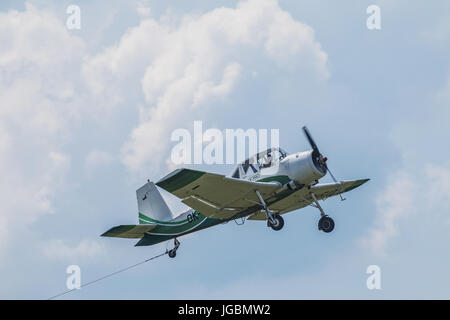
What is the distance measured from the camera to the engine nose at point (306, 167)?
1014 inches

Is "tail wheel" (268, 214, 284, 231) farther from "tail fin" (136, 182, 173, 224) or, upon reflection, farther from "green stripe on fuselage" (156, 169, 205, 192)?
"tail fin" (136, 182, 173, 224)

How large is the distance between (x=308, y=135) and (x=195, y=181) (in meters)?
5.10

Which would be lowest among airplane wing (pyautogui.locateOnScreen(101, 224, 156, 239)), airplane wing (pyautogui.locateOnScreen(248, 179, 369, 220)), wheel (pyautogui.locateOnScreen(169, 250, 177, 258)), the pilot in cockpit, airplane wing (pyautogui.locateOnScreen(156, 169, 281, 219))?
wheel (pyautogui.locateOnScreen(169, 250, 177, 258))

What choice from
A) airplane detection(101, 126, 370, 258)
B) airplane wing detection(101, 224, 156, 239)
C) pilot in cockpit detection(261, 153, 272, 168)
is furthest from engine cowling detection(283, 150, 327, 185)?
airplane wing detection(101, 224, 156, 239)

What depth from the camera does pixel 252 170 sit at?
27.1m

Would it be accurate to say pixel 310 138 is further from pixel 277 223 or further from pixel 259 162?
pixel 277 223

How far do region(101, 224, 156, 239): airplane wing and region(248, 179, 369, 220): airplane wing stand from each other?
5396mm

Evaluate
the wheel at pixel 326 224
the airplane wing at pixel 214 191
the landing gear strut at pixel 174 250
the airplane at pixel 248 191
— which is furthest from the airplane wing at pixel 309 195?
the landing gear strut at pixel 174 250

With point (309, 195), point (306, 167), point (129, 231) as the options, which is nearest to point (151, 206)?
point (129, 231)

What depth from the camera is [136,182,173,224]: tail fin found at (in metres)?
31.3

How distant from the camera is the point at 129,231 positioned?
2997 cm

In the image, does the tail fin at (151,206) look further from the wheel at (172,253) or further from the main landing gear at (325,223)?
the main landing gear at (325,223)

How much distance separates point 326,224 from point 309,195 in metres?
2.00
